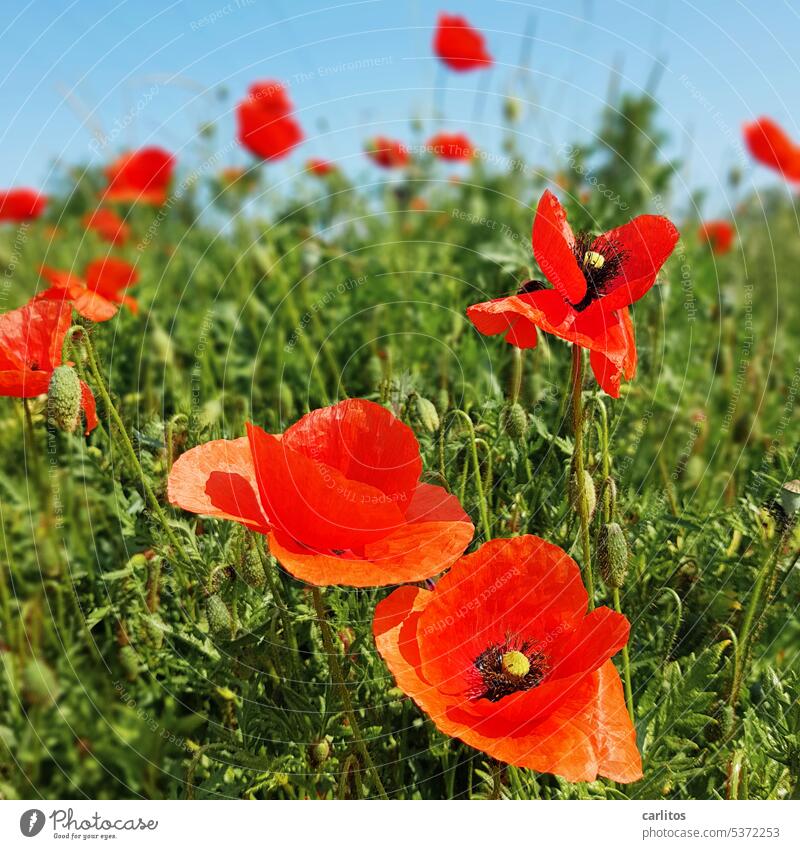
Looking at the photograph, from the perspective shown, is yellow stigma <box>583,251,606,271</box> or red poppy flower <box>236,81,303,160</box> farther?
red poppy flower <box>236,81,303,160</box>

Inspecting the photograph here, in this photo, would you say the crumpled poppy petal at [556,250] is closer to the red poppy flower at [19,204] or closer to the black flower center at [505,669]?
the black flower center at [505,669]

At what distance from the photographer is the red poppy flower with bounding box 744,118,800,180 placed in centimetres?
240

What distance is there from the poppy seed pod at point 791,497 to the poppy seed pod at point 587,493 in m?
0.21

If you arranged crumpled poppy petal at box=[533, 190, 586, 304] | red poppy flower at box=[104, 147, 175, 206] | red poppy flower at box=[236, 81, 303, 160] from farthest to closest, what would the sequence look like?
red poppy flower at box=[104, 147, 175, 206] < red poppy flower at box=[236, 81, 303, 160] < crumpled poppy petal at box=[533, 190, 586, 304]

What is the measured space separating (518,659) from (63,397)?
58 centimetres

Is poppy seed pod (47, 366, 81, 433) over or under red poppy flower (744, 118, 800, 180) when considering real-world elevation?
under

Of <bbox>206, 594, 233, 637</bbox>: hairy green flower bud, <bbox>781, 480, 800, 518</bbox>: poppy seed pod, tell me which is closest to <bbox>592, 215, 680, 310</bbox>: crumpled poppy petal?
<bbox>781, 480, 800, 518</bbox>: poppy seed pod

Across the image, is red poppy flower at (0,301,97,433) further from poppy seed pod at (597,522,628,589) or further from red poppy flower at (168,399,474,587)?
poppy seed pod at (597,522,628,589)

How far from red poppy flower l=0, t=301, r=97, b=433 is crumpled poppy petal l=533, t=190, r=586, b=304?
567 mm

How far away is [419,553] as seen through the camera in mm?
839

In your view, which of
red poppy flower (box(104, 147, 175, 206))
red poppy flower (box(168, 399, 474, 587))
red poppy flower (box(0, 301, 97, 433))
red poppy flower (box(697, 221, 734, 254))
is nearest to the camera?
red poppy flower (box(168, 399, 474, 587))

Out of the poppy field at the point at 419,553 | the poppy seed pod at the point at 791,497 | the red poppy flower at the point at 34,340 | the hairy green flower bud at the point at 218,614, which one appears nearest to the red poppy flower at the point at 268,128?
the poppy field at the point at 419,553

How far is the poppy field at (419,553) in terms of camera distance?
880 millimetres

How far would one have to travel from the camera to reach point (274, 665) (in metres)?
1.12
